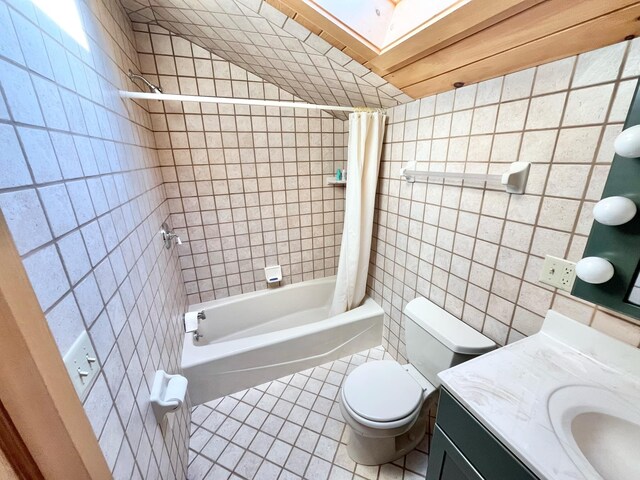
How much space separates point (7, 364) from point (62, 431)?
0.17 meters

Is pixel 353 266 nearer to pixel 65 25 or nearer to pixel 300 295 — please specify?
pixel 300 295

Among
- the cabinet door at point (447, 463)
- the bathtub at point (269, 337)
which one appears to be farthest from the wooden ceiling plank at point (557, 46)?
the bathtub at point (269, 337)

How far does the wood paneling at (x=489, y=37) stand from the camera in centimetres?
68

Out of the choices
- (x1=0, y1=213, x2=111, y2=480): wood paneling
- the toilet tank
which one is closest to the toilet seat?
the toilet tank

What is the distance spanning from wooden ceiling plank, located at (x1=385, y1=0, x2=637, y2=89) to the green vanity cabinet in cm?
114

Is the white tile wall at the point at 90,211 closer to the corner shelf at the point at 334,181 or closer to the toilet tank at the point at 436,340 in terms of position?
the toilet tank at the point at 436,340

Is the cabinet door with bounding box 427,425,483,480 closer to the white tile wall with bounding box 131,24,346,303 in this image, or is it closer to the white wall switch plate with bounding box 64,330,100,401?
the white wall switch plate with bounding box 64,330,100,401

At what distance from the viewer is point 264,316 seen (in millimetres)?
2338

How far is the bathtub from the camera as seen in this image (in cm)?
163

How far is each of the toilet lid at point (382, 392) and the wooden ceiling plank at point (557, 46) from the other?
4.71ft

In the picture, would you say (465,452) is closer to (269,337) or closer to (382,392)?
(382,392)

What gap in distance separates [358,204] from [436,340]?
38.6 inches

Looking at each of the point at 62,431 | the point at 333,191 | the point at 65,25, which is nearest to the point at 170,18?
the point at 65,25

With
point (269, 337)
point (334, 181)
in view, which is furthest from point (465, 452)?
point (334, 181)
